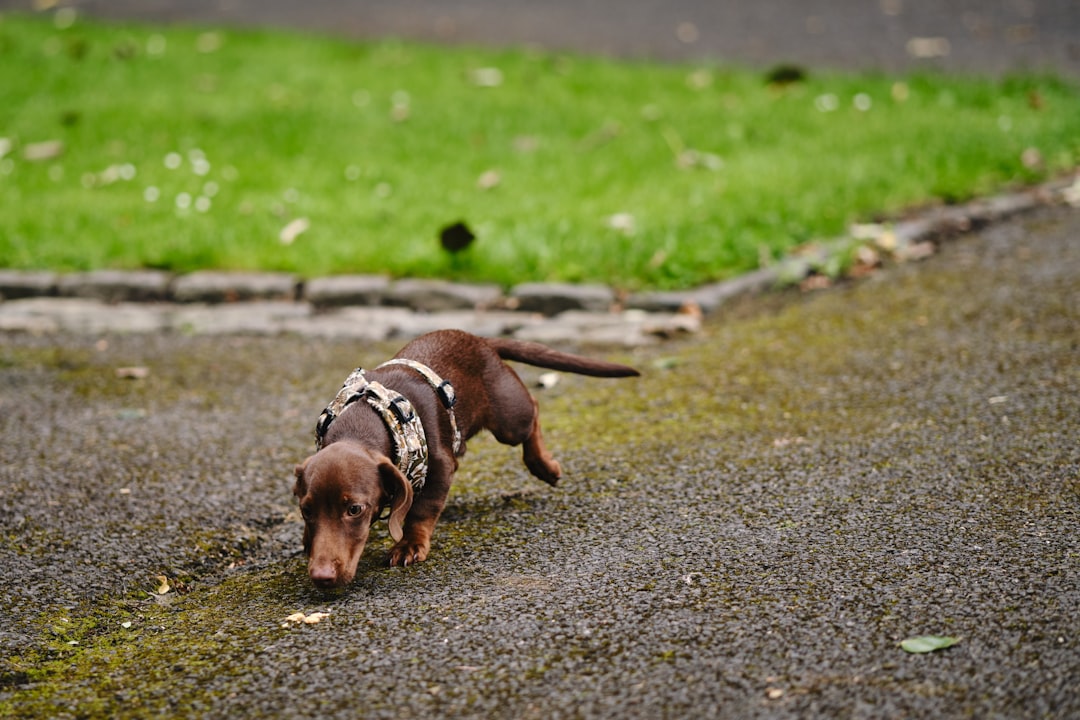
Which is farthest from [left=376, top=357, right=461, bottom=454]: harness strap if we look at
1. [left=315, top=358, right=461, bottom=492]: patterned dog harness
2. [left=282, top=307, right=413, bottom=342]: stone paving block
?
[left=282, top=307, right=413, bottom=342]: stone paving block

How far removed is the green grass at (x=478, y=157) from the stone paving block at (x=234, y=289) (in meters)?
0.14

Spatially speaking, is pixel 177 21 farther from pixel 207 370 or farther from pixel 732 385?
pixel 732 385

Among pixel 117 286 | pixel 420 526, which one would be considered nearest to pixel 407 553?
pixel 420 526

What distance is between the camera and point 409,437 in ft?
10.4

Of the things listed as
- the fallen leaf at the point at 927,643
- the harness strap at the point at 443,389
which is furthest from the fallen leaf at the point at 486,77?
the fallen leaf at the point at 927,643

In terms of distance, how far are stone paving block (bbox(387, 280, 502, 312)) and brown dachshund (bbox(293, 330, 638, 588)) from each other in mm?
1749

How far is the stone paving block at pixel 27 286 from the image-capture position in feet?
19.1

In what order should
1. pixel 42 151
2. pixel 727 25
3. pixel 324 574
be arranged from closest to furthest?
1. pixel 324 574
2. pixel 42 151
3. pixel 727 25

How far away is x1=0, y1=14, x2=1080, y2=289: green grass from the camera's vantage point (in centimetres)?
586

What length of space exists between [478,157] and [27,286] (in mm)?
2579

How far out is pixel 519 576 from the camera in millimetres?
3133

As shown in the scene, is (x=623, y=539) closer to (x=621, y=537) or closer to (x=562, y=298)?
(x=621, y=537)

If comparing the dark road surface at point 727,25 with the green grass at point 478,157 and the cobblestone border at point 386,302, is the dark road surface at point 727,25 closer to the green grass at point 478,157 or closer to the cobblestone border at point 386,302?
the green grass at point 478,157

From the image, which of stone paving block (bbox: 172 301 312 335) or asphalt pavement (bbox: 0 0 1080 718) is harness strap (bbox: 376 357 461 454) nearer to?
asphalt pavement (bbox: 0 0 1080 718)
